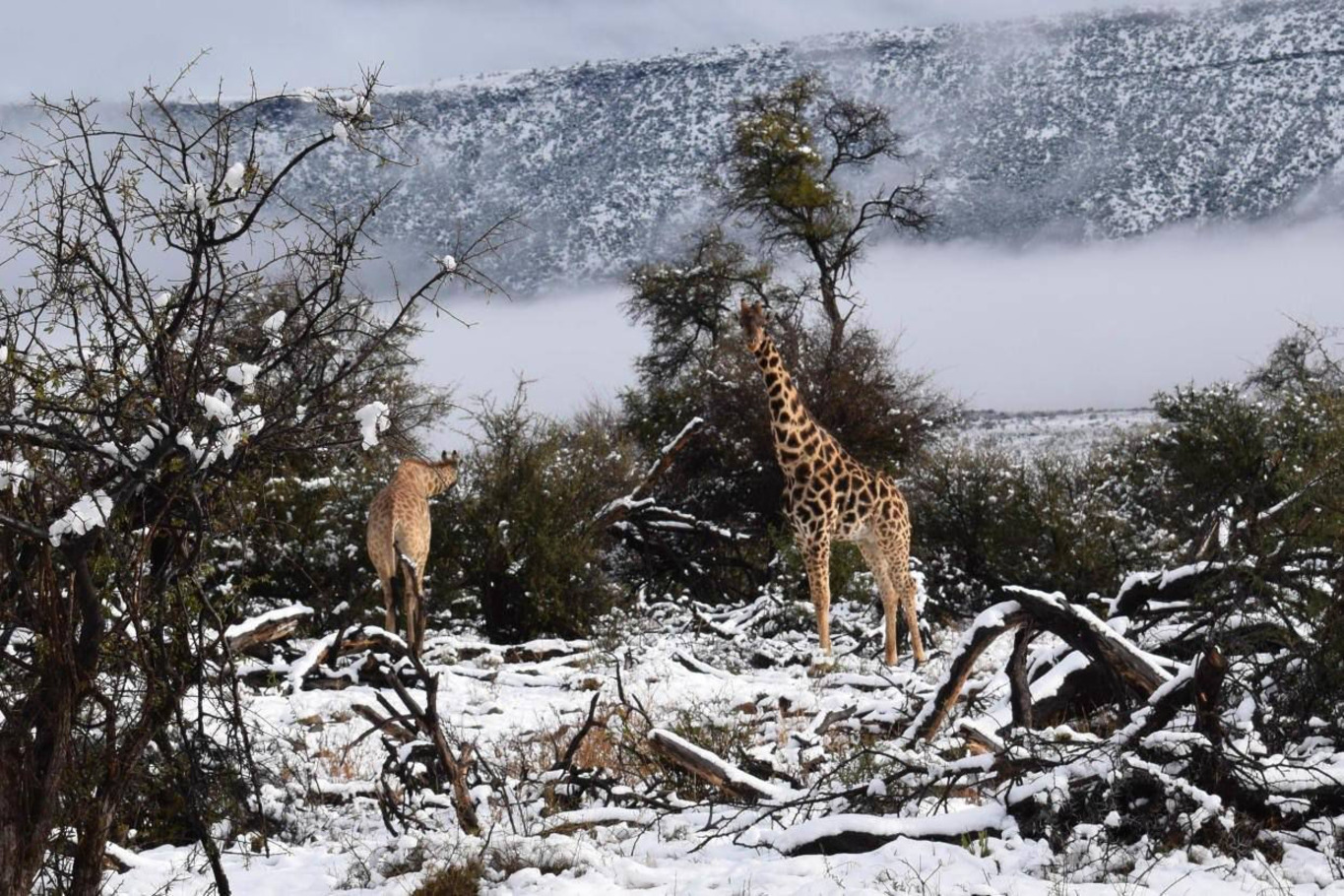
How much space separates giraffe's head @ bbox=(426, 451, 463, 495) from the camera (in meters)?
13.0

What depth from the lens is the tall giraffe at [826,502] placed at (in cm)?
1198

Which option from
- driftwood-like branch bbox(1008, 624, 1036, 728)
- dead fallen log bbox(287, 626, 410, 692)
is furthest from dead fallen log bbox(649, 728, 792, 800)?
dead fallen log bbox(287, 626, 410, 692)

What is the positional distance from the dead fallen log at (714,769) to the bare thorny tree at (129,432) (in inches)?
67.5

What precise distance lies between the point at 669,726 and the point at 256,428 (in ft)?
11.6

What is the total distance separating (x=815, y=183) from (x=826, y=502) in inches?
605

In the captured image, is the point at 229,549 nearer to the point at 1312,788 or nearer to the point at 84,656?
the point at 84,656

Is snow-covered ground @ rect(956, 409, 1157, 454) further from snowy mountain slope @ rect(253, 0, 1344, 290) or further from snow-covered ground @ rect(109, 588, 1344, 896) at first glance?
snow-covered ground @ rect(109, 588, 1344, 896)

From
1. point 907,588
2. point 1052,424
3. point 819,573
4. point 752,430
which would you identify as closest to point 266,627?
point 819,573

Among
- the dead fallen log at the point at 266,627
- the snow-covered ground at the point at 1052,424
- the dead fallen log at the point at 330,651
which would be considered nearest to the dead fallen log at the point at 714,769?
the dead fallen log at the point at 266,627

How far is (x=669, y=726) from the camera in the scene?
23.9 feet

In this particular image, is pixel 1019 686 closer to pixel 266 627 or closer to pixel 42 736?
pixel 42 736

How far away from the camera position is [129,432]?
172 inches

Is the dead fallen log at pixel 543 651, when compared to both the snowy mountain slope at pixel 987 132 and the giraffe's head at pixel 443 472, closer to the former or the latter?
the giraffe's head at pixel 443 472

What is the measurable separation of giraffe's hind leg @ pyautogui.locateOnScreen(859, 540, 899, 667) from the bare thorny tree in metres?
7.73
